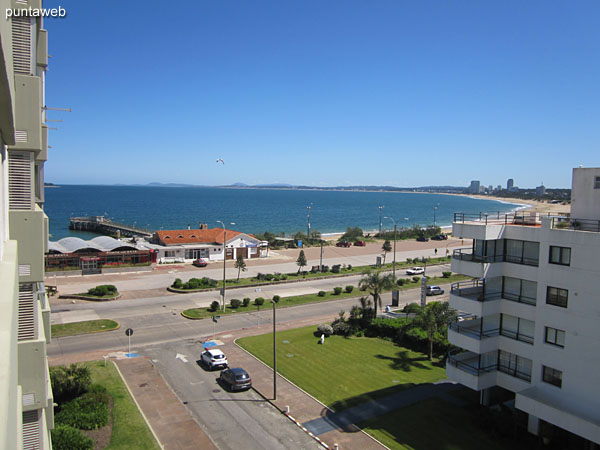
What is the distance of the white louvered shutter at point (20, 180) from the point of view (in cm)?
649

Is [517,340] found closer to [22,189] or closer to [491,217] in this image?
[491,217]

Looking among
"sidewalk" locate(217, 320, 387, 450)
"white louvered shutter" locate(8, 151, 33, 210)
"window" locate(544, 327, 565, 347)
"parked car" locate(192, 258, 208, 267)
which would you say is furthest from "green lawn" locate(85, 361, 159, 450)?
"parked car" locate(192, 258, 208, 267)

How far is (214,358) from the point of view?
28.6 m

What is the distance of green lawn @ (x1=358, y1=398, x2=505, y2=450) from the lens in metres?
20.4

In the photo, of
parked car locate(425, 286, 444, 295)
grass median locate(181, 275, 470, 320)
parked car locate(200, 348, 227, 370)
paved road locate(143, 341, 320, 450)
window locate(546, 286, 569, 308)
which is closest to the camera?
window locate(546, 286, 569, 308)

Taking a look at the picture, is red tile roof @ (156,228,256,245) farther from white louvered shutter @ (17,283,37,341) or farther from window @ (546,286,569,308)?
white louvered shutter @ (17,283,37,341)

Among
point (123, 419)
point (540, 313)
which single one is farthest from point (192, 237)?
point (540, 313)

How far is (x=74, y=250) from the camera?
189 ft

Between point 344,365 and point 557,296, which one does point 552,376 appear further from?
point 344,365

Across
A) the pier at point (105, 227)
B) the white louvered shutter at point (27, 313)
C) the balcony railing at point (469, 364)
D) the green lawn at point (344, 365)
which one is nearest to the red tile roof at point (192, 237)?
the pier at point (105, 227)

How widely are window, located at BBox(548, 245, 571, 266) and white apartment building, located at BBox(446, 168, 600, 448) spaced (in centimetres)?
4

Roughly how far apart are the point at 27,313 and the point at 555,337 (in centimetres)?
2029

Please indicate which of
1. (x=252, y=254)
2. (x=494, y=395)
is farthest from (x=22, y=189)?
(x=252, y=254)

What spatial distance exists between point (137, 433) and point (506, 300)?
1784 centimetres
